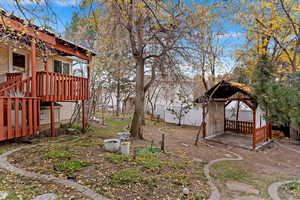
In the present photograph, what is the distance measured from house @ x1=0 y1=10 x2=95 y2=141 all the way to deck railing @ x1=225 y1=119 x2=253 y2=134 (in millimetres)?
9819

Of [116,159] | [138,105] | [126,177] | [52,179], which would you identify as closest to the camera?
[52,179]

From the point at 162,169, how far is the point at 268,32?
10.5m

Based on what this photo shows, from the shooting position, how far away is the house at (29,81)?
582cm

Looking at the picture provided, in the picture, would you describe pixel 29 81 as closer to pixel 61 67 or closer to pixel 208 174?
pixel 61 67

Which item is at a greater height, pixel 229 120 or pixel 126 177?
pixel 229 120

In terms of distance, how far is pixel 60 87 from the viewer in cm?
797

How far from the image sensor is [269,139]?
1176cm

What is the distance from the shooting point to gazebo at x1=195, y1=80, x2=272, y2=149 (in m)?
9.84

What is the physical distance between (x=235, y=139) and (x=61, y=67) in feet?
37.4

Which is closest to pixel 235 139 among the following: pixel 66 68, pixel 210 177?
pixel 210 177

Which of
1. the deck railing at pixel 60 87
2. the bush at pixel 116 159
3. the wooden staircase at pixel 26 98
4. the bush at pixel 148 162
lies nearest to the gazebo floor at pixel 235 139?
the bush at pixel 148 162

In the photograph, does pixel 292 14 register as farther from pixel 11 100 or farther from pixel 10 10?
pixel 11 100

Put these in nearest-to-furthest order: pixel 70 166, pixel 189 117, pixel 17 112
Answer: pixel 70 166
pixel 17 112
pixel 189 117

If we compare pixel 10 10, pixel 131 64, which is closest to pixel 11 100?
pixel 10 10
